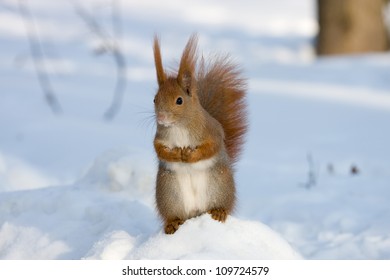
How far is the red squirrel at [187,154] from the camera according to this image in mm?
2682

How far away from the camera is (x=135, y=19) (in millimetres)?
13328

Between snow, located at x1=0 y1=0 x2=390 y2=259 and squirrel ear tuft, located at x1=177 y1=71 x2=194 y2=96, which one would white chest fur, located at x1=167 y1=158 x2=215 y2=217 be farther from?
squirrel ear tuft, located at x1=177 y1=71 x2=194 y2=96

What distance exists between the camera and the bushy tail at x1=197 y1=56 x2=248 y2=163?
10.4 feet

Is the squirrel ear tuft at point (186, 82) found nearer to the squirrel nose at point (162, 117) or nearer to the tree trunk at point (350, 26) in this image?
the squirrel nose at point (162, 117)

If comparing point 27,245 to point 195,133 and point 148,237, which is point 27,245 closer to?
point 148,237

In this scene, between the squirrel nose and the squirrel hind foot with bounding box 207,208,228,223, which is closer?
the squirrel nose

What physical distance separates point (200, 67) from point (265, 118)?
388 centimetres

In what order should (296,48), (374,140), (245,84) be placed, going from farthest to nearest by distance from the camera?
(296,48), (374,140), (245,84)

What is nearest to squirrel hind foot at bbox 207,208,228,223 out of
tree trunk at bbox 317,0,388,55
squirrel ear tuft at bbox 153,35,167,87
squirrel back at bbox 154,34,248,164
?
squirrel back at bbox 154,34,248,164

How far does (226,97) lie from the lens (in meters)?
3.16

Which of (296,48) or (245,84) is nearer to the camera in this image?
(245,84)

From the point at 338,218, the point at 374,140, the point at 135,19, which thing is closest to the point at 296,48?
the point at 135,19

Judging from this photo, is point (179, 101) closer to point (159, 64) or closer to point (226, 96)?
point (159, 64)

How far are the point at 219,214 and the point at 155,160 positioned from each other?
1.86 ft
